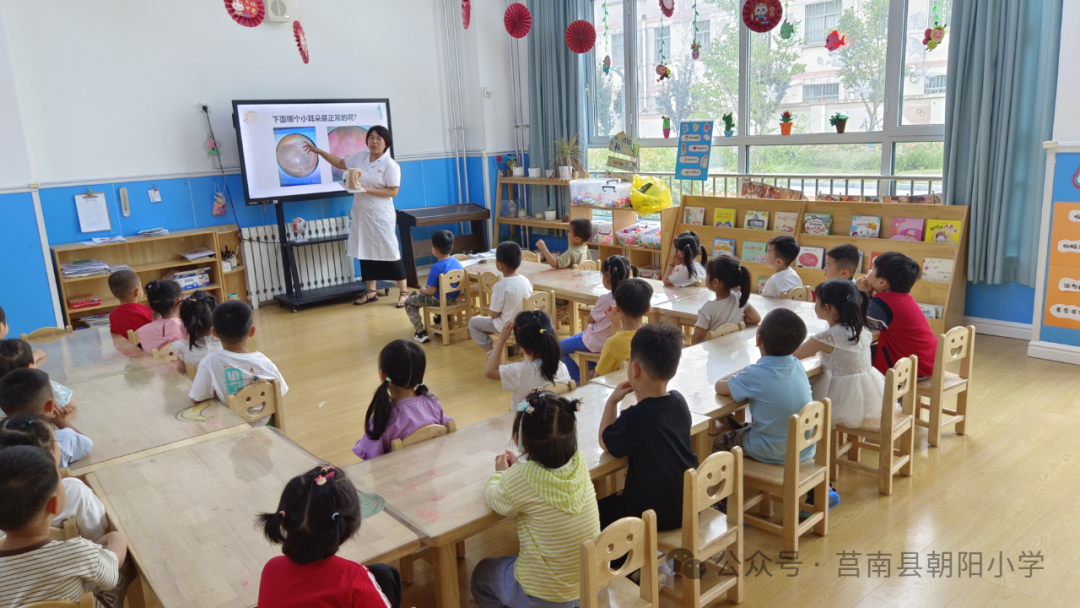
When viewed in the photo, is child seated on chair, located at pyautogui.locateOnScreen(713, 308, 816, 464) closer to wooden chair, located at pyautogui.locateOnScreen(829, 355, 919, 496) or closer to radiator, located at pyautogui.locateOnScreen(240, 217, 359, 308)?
wooden chair, located at pyautogui.locateOnScreen(829, 355, 919, 496)

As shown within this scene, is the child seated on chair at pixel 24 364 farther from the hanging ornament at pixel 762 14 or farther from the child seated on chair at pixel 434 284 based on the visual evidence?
the hanging ornament at pixel 762 14

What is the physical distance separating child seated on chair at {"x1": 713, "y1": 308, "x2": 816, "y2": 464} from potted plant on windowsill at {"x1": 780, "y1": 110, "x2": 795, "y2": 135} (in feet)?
13.1

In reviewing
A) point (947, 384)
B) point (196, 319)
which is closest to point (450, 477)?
point (196, 319)

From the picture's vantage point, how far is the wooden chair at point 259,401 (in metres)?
2.80

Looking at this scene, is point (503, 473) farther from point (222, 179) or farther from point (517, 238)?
point (517, 238)

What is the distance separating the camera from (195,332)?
341 cm

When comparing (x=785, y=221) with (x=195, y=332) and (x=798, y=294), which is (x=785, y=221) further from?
(x=195, y=332)

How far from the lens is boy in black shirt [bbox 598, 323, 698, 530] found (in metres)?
2.22

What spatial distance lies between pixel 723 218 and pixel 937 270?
5.63ft

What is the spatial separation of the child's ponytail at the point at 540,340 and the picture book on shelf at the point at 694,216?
384 cm

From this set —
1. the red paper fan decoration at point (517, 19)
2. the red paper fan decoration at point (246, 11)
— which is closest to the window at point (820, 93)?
the red paper fan decoration at point (517, 19)

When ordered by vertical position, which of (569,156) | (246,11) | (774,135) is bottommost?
(569,156)

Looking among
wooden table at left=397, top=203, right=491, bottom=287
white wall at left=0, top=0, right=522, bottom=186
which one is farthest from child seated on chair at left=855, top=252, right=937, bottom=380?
white wall at left=0, top=0, right=522, bottom=186

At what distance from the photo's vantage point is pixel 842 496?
3113mm
